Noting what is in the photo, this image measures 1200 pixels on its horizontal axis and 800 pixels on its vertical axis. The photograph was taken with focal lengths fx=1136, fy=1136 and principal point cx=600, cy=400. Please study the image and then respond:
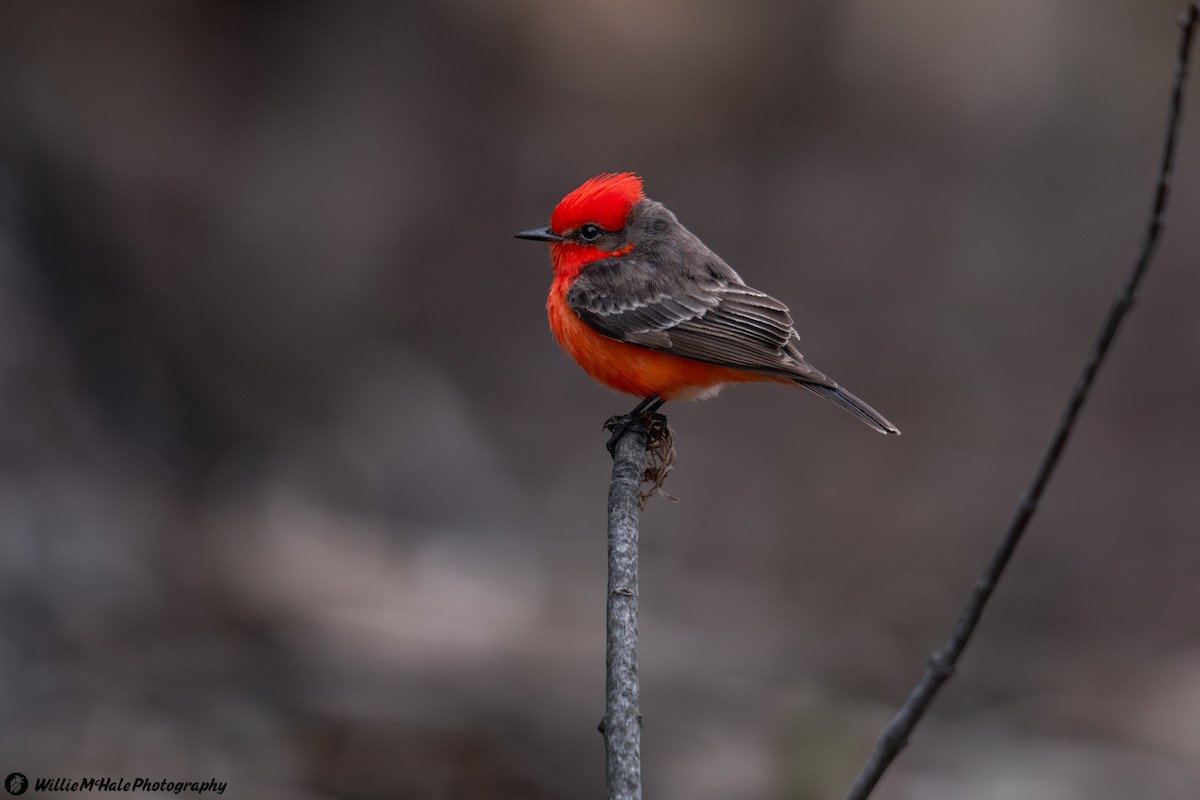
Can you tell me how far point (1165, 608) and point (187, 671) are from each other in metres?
7.90

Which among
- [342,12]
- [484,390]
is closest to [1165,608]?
[484,390]

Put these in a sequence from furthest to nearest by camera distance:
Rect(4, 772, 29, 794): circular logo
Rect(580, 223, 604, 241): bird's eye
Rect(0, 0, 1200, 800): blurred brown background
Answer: Rect(0, 0, 1200, 800): blurred brown background < Rect(4, 772, 29, 794): circular logo < Rect(580, 223, 604, 241): bird's eye

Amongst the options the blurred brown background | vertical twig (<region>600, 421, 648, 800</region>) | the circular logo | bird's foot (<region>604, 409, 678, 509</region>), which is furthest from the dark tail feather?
the circular logo

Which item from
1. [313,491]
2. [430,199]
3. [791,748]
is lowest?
[791,748]

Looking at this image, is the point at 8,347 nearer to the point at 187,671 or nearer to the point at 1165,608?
the point at 187,671

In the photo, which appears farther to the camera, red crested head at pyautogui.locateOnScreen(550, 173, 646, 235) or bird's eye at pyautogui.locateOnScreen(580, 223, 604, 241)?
bird's eye at pyautogui.locateOnScreen(580, 223, 604, 241)

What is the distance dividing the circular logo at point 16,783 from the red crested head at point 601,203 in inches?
169

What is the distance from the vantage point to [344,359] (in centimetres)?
1030

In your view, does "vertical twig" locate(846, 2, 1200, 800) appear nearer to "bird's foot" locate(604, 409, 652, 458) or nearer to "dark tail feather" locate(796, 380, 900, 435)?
"bird's foot" locate(604, 409, 652, 458)

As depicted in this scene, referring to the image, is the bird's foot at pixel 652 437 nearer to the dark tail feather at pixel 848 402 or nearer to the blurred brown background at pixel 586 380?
the dark tail feather at pixel 848 402

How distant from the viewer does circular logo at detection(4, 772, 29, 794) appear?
635 cm

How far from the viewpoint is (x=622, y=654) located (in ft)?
9.87

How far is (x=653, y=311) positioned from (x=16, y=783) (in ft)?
14.7

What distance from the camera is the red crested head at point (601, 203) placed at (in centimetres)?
570
